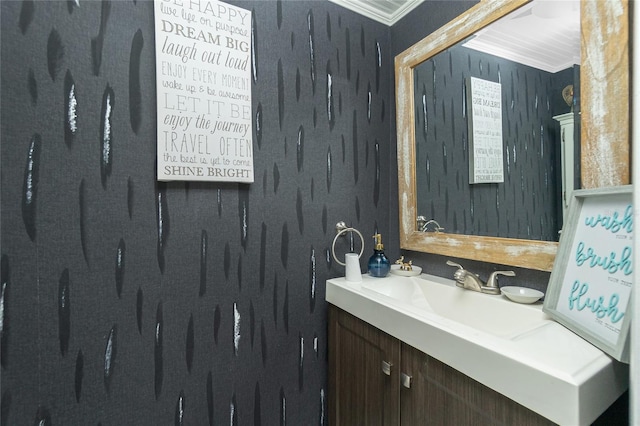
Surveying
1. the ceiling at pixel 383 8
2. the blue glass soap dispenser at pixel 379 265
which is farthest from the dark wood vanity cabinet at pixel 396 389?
the ceiling at pixel 383 8

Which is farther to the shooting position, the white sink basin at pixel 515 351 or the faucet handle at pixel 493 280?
the faucet handle at pixel 493 280

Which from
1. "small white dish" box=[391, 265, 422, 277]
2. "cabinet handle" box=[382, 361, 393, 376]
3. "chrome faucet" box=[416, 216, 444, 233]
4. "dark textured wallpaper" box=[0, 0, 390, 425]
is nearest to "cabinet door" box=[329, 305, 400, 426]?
"cabinet handle" box=[382, 361, 393, 376]

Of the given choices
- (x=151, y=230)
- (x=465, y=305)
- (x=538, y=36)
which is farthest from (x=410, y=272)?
(x=151, y=230)

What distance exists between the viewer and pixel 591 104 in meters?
0.85

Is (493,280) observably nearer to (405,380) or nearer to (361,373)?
(405,380)

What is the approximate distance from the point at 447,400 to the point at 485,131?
1037 mm

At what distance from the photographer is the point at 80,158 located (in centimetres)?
96

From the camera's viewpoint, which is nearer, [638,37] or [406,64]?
[638,37]

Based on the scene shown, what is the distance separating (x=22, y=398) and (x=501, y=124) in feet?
→ 6.44

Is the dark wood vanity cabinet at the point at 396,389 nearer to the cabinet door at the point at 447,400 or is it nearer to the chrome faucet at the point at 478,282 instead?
the cabinet door at the point at 447,400

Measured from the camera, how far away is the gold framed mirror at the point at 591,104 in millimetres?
782

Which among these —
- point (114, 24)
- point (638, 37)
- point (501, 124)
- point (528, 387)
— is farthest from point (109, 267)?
point (501, 124)

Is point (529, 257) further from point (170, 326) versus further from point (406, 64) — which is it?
point (170, 326)

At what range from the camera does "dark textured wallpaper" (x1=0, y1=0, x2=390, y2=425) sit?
2.96ft
